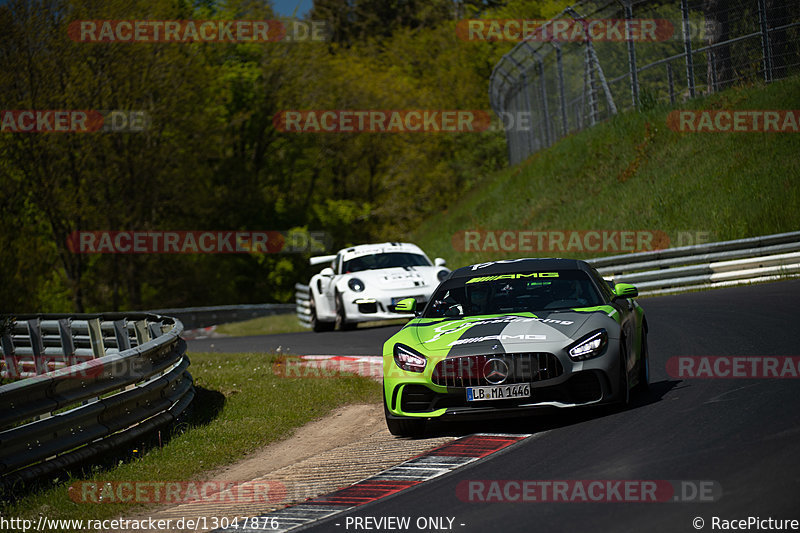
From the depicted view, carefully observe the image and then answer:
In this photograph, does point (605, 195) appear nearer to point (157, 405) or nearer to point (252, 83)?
point (157, 405)

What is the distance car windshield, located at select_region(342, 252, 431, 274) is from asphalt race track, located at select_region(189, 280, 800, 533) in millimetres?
9777

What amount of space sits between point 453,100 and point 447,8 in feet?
51.6

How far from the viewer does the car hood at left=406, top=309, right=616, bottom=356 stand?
24.8ft

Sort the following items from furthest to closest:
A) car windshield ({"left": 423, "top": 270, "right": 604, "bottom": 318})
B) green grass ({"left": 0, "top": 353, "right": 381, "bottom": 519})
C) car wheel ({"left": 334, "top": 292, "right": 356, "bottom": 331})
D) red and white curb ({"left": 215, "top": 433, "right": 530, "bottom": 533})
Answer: car wheel ({"left": 334, "top": 292, "right": 356, "bottom": 331}) < car windshield ({"left": 423, "top": 270, "right": 604, "bottom": 318}) < green grass ({"left": 0, "top": 353, "right": 381, "bottom": 519}) < red and white curb ({"left": 215, "top": 433, "right": 530, "bottom": 533})

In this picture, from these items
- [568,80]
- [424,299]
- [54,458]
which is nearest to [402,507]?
[54,458]

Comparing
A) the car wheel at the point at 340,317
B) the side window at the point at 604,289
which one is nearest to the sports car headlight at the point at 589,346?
the side window at the point at 604,289

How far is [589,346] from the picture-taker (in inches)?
299

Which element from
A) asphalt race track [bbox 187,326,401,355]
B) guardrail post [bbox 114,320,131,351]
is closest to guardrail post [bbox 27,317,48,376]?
guardrail post [bbox 114,320,131,351]

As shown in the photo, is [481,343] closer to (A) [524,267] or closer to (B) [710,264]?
(A) [524,267]

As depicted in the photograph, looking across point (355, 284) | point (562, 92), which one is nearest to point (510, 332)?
point (355, 284)

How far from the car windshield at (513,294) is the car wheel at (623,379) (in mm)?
674
